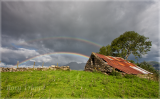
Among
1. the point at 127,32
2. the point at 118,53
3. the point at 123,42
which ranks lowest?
the point at 118,53

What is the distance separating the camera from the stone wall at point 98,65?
1539 centimetres

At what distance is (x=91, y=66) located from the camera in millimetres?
19688

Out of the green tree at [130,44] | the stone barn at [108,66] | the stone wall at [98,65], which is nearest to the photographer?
the stone barn at [108,66]

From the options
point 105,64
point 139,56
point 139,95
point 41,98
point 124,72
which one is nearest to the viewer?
point 41,98

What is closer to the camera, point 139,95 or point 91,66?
point 139,95

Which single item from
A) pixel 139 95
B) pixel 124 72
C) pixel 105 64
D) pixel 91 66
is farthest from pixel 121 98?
pixel 91 66

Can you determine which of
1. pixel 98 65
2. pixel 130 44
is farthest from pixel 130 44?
pixel 98 65

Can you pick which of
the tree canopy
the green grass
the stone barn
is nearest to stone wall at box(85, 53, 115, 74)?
the stone barn

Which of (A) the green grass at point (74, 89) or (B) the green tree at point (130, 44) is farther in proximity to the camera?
(B) the green tree at point (130, 44)

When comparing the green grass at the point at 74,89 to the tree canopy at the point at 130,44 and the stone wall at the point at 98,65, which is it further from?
the tree canopy at the point at 130,44

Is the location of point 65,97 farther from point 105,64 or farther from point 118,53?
point 118,53

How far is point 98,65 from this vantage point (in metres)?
17.7

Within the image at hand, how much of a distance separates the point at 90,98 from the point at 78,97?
1026 millimetres

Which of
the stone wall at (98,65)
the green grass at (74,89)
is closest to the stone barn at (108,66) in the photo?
the stone wall at (98,65)
